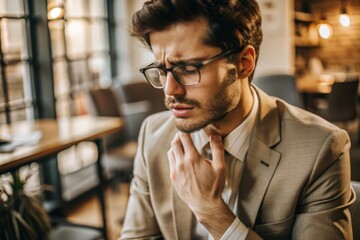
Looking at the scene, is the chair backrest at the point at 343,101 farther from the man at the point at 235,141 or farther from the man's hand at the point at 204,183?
the man's hand at the point at 204,183

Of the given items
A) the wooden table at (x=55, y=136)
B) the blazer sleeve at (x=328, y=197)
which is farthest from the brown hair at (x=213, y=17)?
the wooden table at (x=55, y=136)

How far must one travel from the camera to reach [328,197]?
3.69 feet

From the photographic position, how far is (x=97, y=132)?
8.28 feet

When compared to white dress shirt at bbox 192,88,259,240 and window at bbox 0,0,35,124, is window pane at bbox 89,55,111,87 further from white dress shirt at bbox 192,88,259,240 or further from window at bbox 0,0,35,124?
white dress shirt at bbox 192,88,259,240

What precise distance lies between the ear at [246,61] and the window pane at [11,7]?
100 inches

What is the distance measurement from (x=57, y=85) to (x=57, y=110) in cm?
23

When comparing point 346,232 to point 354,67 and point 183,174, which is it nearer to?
point 183,174

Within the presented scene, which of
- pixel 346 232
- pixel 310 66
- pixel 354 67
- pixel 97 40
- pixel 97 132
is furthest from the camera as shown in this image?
pixel 354 67

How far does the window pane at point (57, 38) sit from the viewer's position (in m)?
3.68

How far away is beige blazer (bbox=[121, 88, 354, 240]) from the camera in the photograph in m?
1.13

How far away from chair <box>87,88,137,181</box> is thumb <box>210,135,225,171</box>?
2.04m

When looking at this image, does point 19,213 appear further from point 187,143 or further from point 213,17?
point 213,17

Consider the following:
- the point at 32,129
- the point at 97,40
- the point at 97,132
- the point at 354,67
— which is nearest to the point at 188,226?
the point at 97,132

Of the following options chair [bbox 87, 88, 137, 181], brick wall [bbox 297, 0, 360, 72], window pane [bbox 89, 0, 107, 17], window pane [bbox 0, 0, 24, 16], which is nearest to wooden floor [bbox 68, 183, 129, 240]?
chair [bbox 87, 88, 137, 181]
